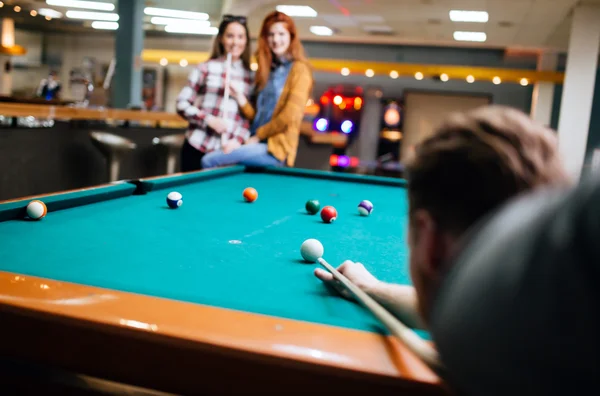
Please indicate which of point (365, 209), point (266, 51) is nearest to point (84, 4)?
point (266, 51)

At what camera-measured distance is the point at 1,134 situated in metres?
3.94

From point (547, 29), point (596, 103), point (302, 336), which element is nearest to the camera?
point (302, 336)

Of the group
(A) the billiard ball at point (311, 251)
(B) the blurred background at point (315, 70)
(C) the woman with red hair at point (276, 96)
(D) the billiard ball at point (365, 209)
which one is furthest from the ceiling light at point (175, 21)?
(A) the billiard ball at point (311, 251)

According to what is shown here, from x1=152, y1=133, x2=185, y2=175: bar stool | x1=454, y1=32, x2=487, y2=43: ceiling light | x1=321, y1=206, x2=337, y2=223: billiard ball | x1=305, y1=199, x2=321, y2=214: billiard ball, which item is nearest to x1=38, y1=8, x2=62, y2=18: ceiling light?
x1=152, y1=133, x2=185, y2=175: bar stool

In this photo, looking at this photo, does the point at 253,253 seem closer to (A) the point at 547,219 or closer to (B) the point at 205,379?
(B) the point at 205,379

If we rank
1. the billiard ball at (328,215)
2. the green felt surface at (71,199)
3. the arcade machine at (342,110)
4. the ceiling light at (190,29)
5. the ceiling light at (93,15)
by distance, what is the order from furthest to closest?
the arcade machine at (342,110), the ceiling light at (190,29), the ceiling light at (93,15), the billiard ball at (328,215), the green felt surface at (71,199)

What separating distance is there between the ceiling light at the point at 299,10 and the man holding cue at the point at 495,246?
9.10m

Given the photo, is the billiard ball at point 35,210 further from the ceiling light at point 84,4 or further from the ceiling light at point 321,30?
the ceiling light at point 321,30

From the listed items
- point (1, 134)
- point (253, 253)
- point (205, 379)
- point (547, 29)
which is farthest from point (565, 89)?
point (205, 379)

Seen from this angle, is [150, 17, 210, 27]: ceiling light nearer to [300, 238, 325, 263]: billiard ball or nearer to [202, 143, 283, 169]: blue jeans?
[202, 143, 283, 169]: blue jeans

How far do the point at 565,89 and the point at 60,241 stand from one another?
8.51 meters

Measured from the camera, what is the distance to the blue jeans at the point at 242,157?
349cm

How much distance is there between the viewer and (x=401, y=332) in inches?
27.7

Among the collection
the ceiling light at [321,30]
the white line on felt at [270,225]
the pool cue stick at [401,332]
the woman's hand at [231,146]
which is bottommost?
the white line on felt at [270,225]
